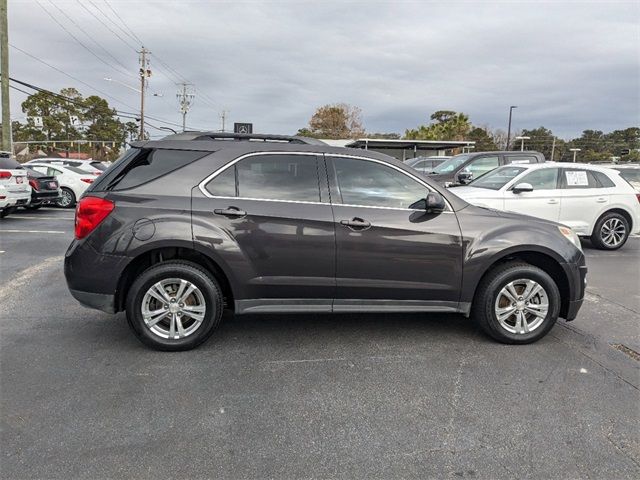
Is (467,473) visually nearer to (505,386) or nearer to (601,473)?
(601,473)

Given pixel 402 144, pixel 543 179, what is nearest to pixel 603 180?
pixel 543 179

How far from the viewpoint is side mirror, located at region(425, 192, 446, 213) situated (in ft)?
12.7

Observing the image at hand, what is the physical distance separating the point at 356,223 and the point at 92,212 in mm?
2146

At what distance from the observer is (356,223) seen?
3805 mm

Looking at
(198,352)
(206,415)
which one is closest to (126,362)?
(198,352)

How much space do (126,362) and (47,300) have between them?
2118 mm

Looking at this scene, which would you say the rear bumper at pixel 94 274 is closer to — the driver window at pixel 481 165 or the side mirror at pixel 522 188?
the side mirror at pixel 522 188

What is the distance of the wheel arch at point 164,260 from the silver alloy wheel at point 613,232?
26.3 feet

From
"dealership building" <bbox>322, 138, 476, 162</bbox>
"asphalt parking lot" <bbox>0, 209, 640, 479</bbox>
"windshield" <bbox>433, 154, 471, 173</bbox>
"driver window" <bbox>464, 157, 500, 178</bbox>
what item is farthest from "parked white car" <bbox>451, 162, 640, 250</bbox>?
"dealership building" <bbox>322, 138, 476, 162</bbox>

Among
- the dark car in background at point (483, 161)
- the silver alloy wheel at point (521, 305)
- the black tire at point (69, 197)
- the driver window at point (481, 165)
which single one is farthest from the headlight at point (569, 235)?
the black tire at point (69, 197)

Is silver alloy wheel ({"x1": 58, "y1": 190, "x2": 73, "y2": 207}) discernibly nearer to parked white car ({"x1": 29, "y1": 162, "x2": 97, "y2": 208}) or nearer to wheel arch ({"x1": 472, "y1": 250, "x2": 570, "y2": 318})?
parked white car ({"x1": 29, "y1": 162, "x2": 97, "y2": 208})

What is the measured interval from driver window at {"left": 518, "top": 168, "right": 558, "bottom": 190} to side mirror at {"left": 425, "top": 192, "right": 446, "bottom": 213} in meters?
5.28

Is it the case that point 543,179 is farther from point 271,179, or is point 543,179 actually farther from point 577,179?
point 271,179

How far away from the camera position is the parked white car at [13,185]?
10461 millimetres
